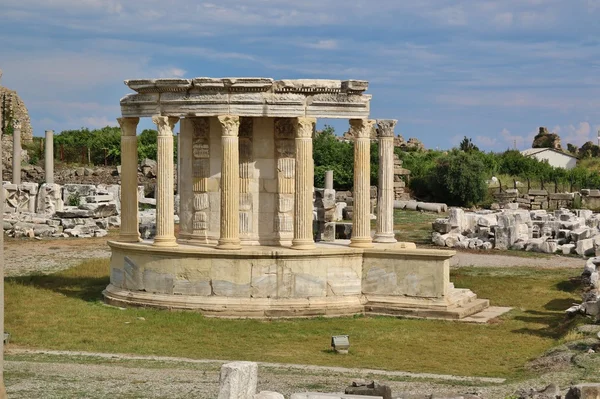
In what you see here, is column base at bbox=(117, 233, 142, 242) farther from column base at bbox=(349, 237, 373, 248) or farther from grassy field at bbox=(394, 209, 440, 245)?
grassy field at bbox=(394, 209, 440, 245)

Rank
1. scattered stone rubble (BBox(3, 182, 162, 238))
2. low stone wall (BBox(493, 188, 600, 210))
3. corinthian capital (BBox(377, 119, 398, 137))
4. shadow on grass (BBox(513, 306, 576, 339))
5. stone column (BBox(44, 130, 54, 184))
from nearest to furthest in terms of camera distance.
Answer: shadow on grass (BBox(513, 306, 576, 339)) < corinthian capital (BBox(377, 119, 398, 137)) < scattered stone rubble (BBox(3, 182, 162, 238)) < stone column (BBox(44, 130, 54, 184)) < low stone wall (BBox(493, 188, 600, 210))

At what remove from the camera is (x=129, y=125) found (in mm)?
22672

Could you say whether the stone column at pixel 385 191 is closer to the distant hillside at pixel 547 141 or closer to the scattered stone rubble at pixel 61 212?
the scattered stone rubble at pixel 61 212

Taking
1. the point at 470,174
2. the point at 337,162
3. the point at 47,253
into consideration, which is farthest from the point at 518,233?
the point at 337,162

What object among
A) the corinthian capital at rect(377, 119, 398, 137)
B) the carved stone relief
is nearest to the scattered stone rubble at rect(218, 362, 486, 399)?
the carved stone relief

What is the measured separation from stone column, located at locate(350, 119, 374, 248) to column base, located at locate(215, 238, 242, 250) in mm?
2601

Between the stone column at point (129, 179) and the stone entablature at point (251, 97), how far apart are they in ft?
3.64

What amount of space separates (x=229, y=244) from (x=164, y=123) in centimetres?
288

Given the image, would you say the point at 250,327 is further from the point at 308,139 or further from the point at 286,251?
the point at 308,139

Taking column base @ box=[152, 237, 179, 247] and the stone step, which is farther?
column base @ box=[152, 237, 179, 247]

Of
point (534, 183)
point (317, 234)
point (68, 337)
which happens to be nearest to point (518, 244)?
point (317, 234)

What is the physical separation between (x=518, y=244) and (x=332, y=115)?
14365 mm

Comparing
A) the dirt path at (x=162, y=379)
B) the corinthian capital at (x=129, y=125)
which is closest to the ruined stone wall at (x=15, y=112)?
the corinthian capital at (x=129, y=125)

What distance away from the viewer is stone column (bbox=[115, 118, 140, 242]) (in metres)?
22.8
